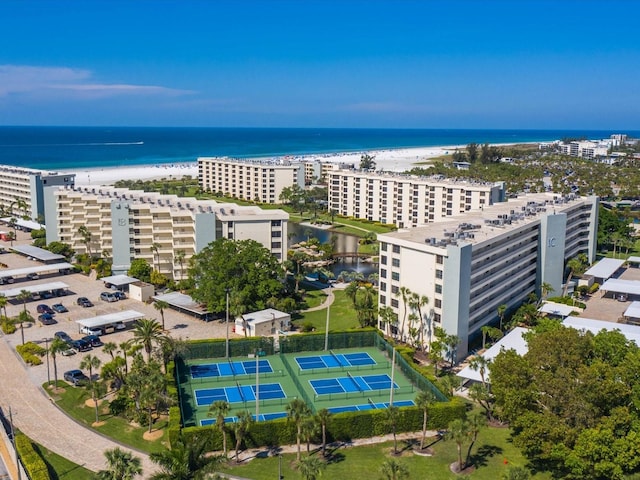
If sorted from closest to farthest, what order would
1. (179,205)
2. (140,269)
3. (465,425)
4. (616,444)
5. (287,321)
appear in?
(616,444) < (465,425) < (287,321) < (140,269) < (179,205)

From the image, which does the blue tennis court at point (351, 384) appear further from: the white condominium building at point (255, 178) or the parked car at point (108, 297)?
the white condominium building at point (255, 178)

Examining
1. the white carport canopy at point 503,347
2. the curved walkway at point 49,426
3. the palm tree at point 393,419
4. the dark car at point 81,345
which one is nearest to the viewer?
the curved walkway at point 49,426

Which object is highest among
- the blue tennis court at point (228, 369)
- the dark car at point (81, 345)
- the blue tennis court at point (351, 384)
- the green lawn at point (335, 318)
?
the dark car at point (81, 345)

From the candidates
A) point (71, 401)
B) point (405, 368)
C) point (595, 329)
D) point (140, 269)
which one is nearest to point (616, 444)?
point (405, 368)

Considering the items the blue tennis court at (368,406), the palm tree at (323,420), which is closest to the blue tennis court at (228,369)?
the blue tennis court at (368,406)

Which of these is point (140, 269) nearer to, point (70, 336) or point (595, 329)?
point (70, 336)

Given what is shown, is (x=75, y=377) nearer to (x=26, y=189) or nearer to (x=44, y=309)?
(x=44, y=309)

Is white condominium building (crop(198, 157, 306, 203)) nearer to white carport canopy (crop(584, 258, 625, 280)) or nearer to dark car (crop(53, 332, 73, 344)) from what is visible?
white carport canopy (crop(584, 258, 625, 280))
